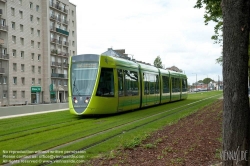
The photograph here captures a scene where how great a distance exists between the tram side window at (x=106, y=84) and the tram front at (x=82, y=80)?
410 millimetres

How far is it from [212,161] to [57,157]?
346cm

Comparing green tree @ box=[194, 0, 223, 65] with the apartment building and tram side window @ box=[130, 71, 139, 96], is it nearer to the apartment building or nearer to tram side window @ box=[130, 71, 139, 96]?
tram side window @ box=[130, 71, 139, 96]

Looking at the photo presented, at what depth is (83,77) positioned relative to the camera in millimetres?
17312

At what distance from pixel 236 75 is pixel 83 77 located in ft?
42.5

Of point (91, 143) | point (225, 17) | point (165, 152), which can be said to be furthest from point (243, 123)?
point (91, 143)

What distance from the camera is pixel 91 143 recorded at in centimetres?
936

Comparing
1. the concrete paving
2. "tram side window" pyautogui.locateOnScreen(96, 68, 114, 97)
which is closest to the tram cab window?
"tram side window" pyautogui.locateOnScreen(96, 68, 114, 97)

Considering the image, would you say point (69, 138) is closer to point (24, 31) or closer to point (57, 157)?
point (57, 157)

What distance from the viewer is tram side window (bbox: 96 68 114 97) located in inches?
682

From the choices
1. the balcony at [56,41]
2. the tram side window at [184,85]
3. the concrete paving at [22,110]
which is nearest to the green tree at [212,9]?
the concrete paving at [22,110]

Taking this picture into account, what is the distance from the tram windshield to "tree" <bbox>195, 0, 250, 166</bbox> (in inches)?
491

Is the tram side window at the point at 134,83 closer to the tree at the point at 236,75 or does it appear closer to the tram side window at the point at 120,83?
the tram side window at the point at 120,83

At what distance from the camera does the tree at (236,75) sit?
496 centimetres

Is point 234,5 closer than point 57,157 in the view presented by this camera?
Yes
